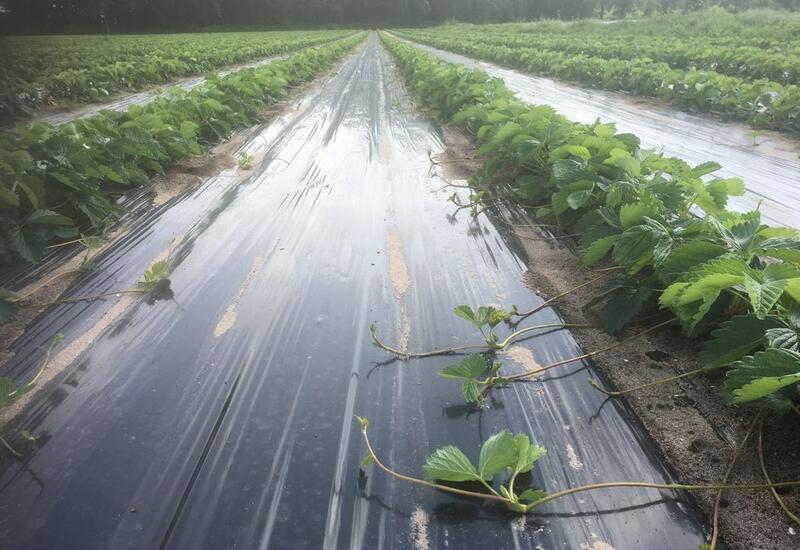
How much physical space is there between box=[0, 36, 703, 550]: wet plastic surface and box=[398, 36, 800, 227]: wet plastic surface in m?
2.24

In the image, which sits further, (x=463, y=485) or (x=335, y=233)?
(x=335, y=233)

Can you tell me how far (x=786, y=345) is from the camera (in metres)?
1.31

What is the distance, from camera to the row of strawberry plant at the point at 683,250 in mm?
1330

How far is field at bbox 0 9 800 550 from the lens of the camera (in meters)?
1.33

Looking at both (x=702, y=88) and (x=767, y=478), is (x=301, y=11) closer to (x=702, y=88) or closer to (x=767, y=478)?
(x=702, y=88)

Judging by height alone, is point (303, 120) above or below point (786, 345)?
below

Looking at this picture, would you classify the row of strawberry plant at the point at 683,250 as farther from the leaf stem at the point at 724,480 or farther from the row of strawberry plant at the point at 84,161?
the row of strawberry plant at the point at 84,161

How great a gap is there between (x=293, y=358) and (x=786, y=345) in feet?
5.40

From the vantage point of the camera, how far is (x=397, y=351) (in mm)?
2012

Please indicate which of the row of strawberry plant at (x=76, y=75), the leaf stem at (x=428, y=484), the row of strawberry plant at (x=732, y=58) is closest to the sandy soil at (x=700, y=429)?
the leaf stem at (x=428, y=484)

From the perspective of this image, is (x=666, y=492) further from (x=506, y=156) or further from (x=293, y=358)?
(x=506, y=156)

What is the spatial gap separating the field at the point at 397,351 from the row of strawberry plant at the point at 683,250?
1 cm

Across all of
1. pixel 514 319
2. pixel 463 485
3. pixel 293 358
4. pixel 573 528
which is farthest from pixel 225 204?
pixel 573 528

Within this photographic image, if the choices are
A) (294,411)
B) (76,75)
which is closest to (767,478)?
(294,411)
